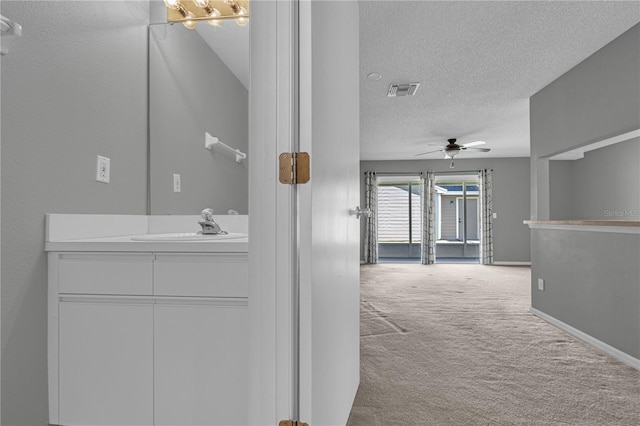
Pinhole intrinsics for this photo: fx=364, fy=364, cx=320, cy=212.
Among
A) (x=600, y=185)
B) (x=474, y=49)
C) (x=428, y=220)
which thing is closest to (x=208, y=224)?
(x=474, y=49)

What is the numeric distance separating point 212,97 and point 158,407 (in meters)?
1.56

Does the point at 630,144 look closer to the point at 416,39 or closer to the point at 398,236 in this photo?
the point at 416,39

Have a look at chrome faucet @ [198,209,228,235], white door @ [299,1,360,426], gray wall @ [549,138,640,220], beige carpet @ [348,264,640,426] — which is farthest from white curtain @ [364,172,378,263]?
chrome faucet @ [198,209,228,235]

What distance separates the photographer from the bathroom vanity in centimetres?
130

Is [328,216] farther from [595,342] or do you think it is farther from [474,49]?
[595,342]

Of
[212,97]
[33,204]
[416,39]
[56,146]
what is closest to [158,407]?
[33,204]

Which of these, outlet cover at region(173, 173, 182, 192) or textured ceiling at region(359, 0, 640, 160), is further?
textured ceiling at region(359, 0, 640, 160)

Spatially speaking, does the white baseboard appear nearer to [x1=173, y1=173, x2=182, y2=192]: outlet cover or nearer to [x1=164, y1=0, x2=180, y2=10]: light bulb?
[x1=173, y1=173, x2=182, y2=192]: outlet cover

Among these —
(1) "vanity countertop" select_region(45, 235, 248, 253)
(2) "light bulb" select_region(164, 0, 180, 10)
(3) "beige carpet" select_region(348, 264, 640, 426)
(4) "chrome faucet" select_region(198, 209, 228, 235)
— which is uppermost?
(2) "light bulb" select_region(164, 0, 180, 10)

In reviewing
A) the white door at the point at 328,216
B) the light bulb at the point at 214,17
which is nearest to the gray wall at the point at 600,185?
the white door at the point at 328,216

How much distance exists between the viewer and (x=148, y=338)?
1.34m

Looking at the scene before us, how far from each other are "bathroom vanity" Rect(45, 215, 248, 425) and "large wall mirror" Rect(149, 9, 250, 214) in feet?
2.24

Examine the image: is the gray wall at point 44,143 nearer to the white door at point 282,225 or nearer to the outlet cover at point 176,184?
the outlet cover at point 176,184

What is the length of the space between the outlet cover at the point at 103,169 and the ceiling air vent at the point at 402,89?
282cm
